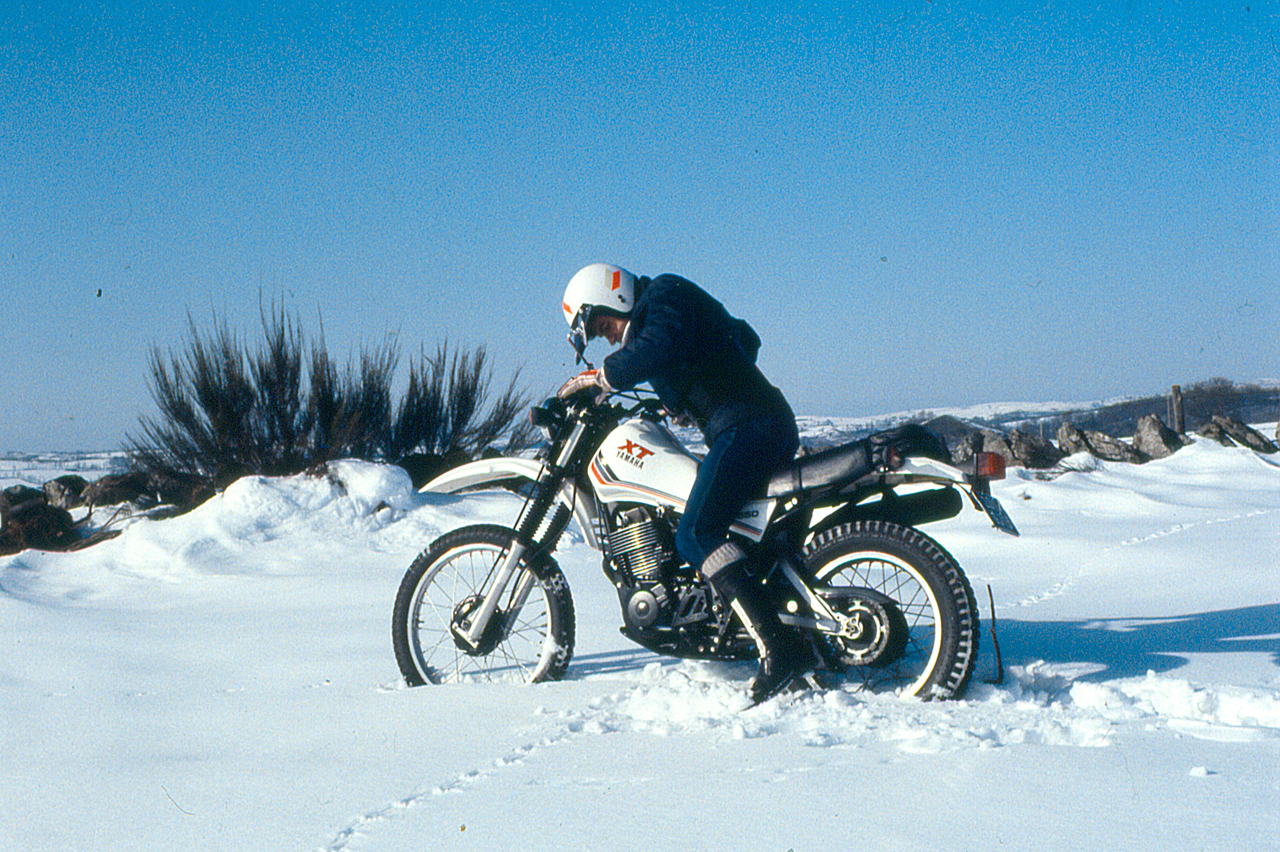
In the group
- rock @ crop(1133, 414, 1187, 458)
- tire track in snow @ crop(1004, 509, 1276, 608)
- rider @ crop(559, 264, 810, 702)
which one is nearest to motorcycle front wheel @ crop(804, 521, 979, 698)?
rider @ crop(559, 264, 810, 702)

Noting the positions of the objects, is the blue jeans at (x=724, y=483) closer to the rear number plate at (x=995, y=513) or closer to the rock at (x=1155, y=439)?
the rear number plate at (x=995, y=513)

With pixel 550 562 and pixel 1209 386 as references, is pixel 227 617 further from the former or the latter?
pixel 1209 386

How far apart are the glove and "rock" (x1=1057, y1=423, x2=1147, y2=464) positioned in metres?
14.7

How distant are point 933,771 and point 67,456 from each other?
986 inches

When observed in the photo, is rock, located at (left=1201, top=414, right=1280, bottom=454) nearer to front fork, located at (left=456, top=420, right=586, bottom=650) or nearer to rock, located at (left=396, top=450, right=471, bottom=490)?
rock, located at (left=396, top=450, right=471, bottom=490)

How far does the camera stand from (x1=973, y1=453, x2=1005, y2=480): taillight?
308 centimetres

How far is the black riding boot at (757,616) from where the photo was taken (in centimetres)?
314

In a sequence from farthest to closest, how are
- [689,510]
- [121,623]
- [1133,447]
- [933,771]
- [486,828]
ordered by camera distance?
[1133,447]
[121,623]
[689,510]
[933,771]
[486,828]

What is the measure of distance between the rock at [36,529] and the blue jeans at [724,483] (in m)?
8.44

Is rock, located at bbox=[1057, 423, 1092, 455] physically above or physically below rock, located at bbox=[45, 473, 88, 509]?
above

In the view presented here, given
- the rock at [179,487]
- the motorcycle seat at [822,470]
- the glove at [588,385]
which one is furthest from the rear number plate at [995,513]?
the rock at [179,487]

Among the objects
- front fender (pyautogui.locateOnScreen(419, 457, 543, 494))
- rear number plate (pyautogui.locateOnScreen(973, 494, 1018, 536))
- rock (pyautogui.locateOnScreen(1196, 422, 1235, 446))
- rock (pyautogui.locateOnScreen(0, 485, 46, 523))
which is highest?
rock (pyautogui.locateOnScreen(1196, 422, 1235, 446))

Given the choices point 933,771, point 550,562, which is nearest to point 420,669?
point 550,562

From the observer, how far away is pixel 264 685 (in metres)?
3.76
